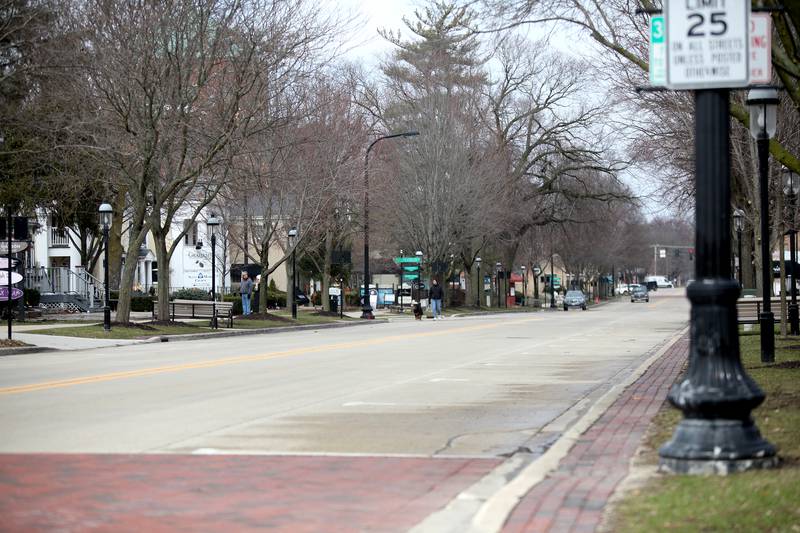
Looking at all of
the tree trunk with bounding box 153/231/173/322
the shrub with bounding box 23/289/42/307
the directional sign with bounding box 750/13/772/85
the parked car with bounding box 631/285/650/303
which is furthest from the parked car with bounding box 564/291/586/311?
the directional sign with bounding box 750/13/772/85

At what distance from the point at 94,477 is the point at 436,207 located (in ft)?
187

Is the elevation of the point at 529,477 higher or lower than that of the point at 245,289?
lower

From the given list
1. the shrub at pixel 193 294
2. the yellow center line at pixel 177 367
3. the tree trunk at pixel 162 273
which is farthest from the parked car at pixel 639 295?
the yellow center line at pixel 177 367

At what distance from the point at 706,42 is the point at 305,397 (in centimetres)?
839

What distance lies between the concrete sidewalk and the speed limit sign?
2.94m

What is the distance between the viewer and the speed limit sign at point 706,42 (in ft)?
27.0

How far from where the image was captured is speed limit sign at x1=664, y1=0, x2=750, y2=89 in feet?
27.0

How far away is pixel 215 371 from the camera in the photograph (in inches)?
778

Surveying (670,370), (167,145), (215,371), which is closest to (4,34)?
(167,145)

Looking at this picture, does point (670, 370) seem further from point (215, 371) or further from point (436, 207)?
point (436, 207)

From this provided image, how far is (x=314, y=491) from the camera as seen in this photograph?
8094mm

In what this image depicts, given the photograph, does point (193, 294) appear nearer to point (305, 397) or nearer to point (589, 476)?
point (305, 397)

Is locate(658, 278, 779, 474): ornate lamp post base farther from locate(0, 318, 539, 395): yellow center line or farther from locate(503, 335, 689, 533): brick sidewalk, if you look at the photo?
locate(0, 318, 539, 395): yellow center line

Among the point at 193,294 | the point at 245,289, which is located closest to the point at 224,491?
the point at 245,289
